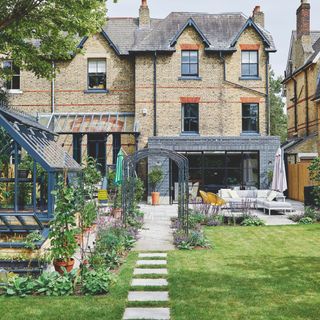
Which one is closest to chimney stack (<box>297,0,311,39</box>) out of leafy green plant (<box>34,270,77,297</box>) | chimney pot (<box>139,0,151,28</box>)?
chimney pot (<box>139,0,151,28</box>)

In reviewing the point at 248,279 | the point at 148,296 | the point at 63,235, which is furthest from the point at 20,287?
the point at 248,279

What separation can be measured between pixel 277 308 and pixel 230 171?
1942 cm

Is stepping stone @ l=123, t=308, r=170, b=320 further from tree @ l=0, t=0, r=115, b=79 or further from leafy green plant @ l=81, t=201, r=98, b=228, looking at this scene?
tree @ l=0, t=0, r=115, b=79

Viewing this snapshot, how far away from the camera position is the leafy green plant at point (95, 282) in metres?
7.70

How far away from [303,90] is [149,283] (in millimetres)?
27832

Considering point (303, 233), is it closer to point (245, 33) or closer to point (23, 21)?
point (23, 21)

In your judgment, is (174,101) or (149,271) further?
(174,101)

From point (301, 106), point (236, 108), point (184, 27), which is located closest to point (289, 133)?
point (301, 106)

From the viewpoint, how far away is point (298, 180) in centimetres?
2653

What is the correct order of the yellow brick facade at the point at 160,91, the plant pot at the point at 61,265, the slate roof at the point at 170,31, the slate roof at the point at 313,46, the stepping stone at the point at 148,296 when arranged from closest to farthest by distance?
the stepping stone at the point at 148,296 < the plant pot at the point at 61,265 < the yellow brick facade at the point at 160,91 < the slate roof at the point at 170,31 < the slate roof at the point at 313,46

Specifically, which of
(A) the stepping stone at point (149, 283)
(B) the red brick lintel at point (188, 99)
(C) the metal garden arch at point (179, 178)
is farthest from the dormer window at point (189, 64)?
(A) the stepping stone at point (149, 283)

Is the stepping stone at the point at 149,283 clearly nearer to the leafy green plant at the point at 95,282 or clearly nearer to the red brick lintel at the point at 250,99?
the leafy green plant at the point at 95,282

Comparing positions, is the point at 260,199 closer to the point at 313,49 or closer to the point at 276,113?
the point at 313,49

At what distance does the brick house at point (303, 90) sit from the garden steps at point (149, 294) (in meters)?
20.2
